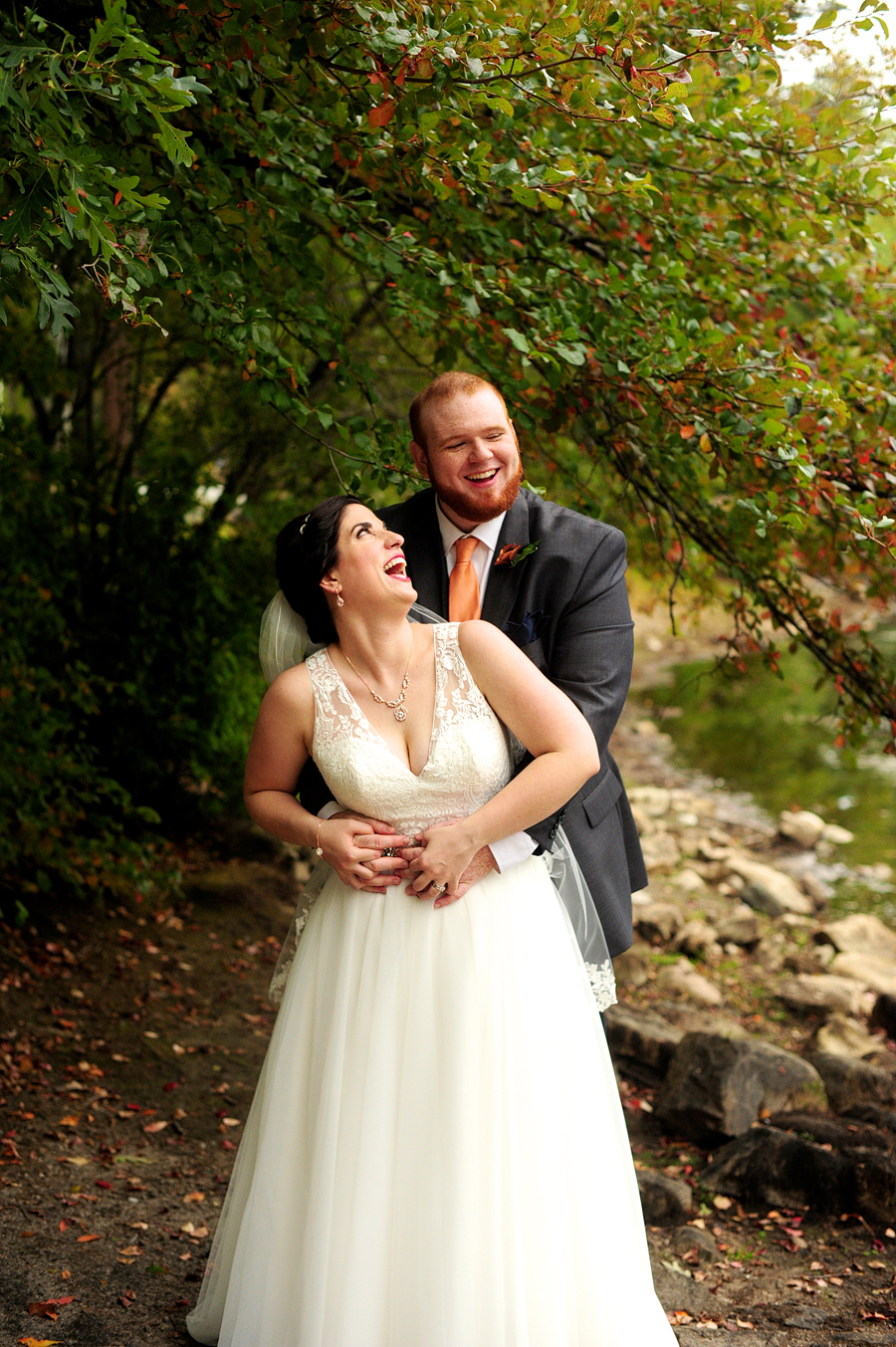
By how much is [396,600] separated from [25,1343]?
2.24 metres

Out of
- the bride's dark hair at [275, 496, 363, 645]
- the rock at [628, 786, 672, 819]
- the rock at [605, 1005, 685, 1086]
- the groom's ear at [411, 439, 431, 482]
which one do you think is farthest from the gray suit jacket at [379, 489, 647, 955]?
the rock at [628, 786, 672, 819]

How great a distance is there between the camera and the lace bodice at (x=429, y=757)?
2729 mm

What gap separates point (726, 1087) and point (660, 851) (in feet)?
16.7

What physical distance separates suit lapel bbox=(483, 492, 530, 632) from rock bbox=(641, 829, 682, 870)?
21.9 ft

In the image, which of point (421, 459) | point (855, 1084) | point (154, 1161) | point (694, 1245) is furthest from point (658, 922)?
point (421, 459)

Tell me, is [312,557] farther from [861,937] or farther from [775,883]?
[775,883]

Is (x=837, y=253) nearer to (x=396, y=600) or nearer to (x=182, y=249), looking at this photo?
(x=182, y=249)

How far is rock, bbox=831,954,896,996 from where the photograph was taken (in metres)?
7.51

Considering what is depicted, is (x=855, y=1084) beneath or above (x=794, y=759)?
beneath

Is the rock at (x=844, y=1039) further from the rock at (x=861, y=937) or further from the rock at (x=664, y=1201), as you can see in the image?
the rock at (x=664, y=1201)

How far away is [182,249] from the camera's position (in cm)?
343

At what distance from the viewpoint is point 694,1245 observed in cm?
404

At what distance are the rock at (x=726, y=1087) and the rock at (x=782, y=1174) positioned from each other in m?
0.28

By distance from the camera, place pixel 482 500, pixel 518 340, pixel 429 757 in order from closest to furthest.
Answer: pixel 429 757 → pixel 482 500 → pixel 518 340
